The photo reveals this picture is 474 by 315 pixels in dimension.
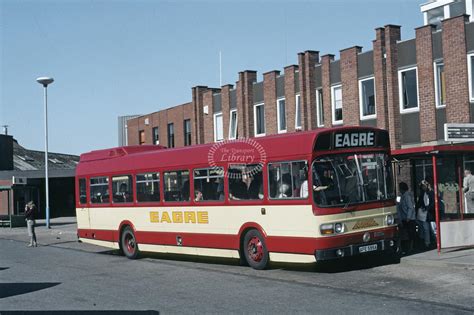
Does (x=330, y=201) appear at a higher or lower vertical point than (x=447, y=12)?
lower

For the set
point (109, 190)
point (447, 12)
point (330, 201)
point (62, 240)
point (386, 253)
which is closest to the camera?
point (330, 201)

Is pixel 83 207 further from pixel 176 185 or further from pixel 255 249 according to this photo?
pixel 255 249

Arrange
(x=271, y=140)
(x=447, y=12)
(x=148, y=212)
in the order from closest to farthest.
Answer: (x=271, y=140), (x=148, y=212), (x=447, y=12)

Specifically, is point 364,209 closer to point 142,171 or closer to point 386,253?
point 386,253

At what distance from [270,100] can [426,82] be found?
967cm

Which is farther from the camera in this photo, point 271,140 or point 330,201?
point 271,140

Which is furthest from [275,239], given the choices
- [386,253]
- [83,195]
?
[83,195]

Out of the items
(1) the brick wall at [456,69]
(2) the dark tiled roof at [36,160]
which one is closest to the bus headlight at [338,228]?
(1) the brick wall at [456,69]

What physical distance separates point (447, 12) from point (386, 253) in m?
32.2

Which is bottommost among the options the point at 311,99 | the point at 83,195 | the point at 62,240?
the point at 62,240

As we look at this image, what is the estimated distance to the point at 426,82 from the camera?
77.9 feet

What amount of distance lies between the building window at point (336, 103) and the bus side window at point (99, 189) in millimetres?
11952

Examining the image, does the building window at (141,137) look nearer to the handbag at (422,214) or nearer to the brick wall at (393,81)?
the brick wall at (393,81)

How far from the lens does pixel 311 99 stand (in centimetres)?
2938
